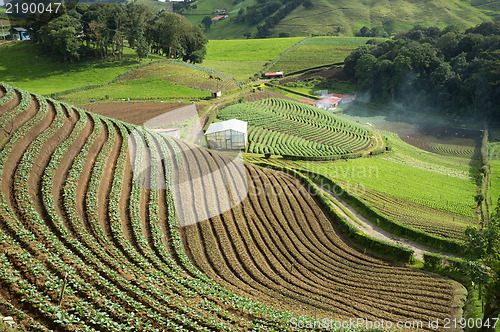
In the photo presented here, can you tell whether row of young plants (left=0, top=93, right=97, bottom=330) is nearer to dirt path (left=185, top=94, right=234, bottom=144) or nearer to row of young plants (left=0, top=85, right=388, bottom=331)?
row of young plants (left=0, top=85, right=388, bottom=331)

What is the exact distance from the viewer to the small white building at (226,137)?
163ft

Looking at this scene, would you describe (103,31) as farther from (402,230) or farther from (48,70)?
Result: (402,230)

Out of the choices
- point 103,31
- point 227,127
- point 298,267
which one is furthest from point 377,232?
point 103,31

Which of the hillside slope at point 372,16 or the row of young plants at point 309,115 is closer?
the row of young plants at point 309,115

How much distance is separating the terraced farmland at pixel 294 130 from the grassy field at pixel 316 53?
43480 millimetres

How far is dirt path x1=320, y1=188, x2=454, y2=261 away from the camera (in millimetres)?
29000

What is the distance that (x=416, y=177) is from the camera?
47844mm

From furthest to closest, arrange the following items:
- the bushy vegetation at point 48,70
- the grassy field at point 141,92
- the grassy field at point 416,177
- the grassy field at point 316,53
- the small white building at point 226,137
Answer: the grassy field at point 316,53 < the bushy vegetation at point 48,70 < the grassy field at point 141,92 < the small white building at point 226,137 < the grassy field at point 416,177

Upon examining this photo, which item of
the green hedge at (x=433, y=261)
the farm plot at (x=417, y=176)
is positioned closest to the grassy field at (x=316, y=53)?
the farm plot at (x=417, y=176)

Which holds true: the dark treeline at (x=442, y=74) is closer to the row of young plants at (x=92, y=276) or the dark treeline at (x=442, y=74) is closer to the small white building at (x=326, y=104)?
the small white building at (x=326, y=104)

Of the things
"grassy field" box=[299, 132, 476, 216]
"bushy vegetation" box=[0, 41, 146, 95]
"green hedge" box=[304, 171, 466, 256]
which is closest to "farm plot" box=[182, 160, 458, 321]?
"green hedge" box=[304, 171, 466, 256]

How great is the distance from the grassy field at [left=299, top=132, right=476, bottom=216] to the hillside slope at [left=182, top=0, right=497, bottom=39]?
11451cm

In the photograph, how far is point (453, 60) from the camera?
87.7 m

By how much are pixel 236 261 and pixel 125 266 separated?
7908mm
